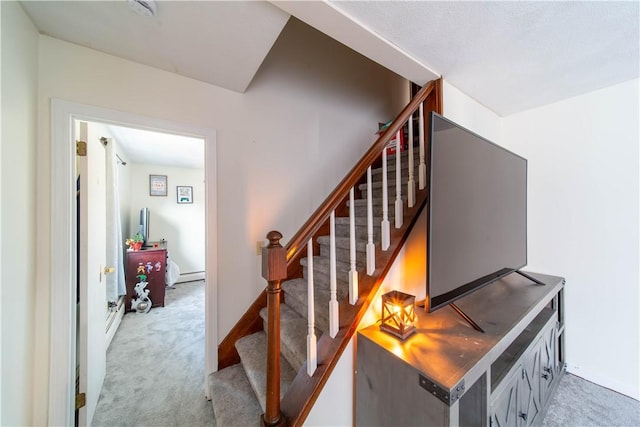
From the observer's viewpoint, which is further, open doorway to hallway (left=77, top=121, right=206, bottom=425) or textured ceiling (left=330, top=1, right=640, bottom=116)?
open doorway to hallway (left=77, top=121, right=206, bottom=425)

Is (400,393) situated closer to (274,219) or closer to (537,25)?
(274,219)

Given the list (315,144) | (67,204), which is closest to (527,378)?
(315,144)

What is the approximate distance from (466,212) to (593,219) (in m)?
1.58

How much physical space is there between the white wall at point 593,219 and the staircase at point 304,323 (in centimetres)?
126

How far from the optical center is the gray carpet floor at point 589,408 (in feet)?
4.94

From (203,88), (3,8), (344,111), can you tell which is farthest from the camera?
(344,111)

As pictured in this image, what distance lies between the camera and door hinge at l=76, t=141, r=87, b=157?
4.66 feet

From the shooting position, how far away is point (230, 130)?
5.72 ft

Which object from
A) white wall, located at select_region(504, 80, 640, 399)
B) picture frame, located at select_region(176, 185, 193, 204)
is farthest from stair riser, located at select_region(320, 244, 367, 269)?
picture frame, located at select_region(176, 185, 193, 204)

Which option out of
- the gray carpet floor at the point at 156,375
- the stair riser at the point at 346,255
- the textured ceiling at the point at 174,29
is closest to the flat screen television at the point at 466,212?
the stair riser at the point at 346,255

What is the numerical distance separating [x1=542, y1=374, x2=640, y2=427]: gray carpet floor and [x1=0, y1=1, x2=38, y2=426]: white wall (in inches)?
114

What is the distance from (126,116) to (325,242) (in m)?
1.57

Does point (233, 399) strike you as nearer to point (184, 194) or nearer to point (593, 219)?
point (593, 219)

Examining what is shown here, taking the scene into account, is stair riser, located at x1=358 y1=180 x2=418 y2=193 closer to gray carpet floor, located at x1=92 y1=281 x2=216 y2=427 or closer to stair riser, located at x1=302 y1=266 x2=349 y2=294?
stair riser, located at x1=302 y1=266 x2=349 y2=294
